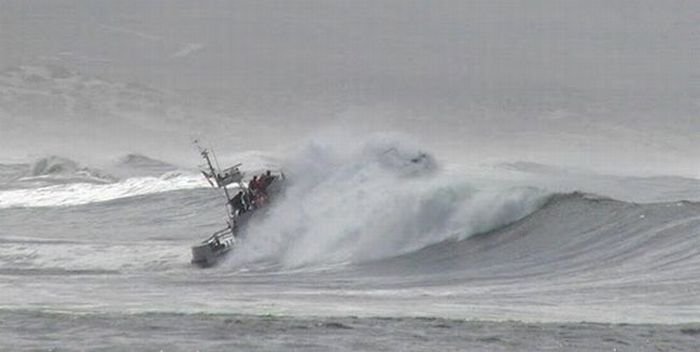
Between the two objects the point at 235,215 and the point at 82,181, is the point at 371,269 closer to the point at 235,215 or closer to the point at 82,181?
the point at 235,215

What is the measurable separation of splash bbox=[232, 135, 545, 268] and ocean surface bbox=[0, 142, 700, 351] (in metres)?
0.05

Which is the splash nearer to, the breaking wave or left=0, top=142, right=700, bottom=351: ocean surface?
left=0, top=142, right=700, bottom=351: ocean surface

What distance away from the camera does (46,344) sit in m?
25.3

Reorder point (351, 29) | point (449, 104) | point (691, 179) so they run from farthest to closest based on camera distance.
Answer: point (351, 29) < point (449, 104) < point (691, 179)

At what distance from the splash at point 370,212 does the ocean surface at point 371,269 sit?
0.05 m

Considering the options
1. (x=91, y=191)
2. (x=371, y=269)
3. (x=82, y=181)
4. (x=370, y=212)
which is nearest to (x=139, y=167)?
(x=82, y=181)

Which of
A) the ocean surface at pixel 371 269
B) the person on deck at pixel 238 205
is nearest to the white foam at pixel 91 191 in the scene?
the ocean surface at pixel 371 269

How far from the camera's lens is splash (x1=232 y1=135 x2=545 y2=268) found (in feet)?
132

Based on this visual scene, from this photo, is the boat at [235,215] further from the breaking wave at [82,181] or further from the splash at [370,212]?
the breaking wave at [82,181]

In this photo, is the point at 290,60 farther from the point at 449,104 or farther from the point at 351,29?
the point at 449,104

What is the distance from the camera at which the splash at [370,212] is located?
40.3 metres

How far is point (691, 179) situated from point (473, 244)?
27071mm

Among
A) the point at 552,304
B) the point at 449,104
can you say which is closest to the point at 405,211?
the point at 552,304

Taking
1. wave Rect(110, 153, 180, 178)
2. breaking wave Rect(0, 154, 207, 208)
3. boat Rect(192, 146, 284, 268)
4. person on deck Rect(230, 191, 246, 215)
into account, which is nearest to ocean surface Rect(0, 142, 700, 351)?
boat Rect(192, 146, 284, 268)
